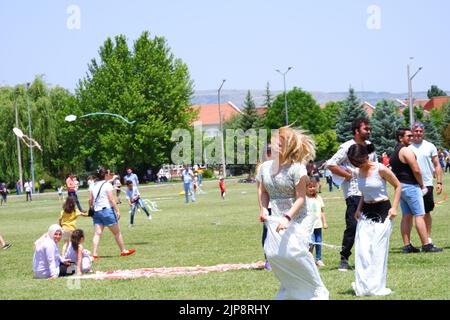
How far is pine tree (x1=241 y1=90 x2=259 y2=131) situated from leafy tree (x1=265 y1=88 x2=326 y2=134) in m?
2.77

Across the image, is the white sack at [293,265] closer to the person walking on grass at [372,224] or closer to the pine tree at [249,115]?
the person walking on grass at [372,224]

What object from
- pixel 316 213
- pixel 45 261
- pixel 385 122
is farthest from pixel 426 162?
pixel 385 122

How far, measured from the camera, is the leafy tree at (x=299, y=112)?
121m

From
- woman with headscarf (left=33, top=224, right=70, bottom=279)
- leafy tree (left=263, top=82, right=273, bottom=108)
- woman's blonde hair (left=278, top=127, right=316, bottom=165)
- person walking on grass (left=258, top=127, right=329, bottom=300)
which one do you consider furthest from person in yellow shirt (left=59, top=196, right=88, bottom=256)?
leafy tree (left=263, top=82, right=273, bottom=108)

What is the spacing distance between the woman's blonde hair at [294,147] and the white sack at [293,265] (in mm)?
754

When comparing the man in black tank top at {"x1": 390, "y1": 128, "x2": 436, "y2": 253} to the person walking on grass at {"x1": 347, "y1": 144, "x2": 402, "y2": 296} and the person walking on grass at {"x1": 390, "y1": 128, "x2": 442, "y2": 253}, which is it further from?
the person walking on grass at {"x1": 347, "y1": 144, "x2": 402, "y2": 296}

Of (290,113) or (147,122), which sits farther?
(290,113)

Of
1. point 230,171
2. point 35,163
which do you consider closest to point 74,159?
point 35,163

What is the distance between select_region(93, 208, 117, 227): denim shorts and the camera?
16672 mm

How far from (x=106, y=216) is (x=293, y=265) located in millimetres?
8660

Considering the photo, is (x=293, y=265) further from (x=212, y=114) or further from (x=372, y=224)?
(x=212, y=114)

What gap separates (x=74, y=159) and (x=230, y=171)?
1167 inches
